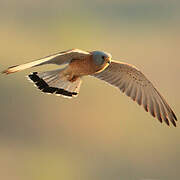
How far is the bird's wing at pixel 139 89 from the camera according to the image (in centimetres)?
1073

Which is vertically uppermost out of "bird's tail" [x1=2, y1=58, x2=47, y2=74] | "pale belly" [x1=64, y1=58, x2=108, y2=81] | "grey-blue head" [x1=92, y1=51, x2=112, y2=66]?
"grey-blue head" [x1=92, y1=51, x2=112, y2=66]

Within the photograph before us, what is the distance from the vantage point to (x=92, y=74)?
10219 millimetres

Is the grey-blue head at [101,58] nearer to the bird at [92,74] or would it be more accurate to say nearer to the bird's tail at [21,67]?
the bird at [92,74]

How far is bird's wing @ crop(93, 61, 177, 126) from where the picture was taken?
10.7m

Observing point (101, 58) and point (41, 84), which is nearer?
point (101, 58)

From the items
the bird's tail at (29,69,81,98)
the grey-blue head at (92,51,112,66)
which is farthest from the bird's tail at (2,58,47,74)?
the bird's tail at (29,69,81,98)

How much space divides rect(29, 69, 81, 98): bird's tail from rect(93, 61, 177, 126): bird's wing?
33.4 inches

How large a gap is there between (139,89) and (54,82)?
1.54 metres

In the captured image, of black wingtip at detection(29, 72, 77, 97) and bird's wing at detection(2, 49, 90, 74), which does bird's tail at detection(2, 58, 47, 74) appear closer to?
bird's wing at detection(2, 49, 90, 74)

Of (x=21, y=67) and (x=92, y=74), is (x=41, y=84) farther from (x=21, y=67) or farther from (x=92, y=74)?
(x=21, y=67)

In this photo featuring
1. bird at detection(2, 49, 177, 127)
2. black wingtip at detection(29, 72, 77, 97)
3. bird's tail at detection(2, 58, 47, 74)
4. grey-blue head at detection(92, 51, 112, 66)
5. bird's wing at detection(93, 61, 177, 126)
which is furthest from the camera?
bird's wing at detection(93, 61, 177, 126)

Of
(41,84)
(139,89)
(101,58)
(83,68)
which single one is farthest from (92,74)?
(139,89)

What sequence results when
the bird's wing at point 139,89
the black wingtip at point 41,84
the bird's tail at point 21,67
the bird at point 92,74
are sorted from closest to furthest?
the bird's tail at point 21,67, the bird at point 92,74, the black wingtip at point 41,84, the bird's wing at point 139,89

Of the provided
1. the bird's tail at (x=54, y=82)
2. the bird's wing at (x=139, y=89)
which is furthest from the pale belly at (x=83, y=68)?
the bird's wing at (x=139, y=89)
